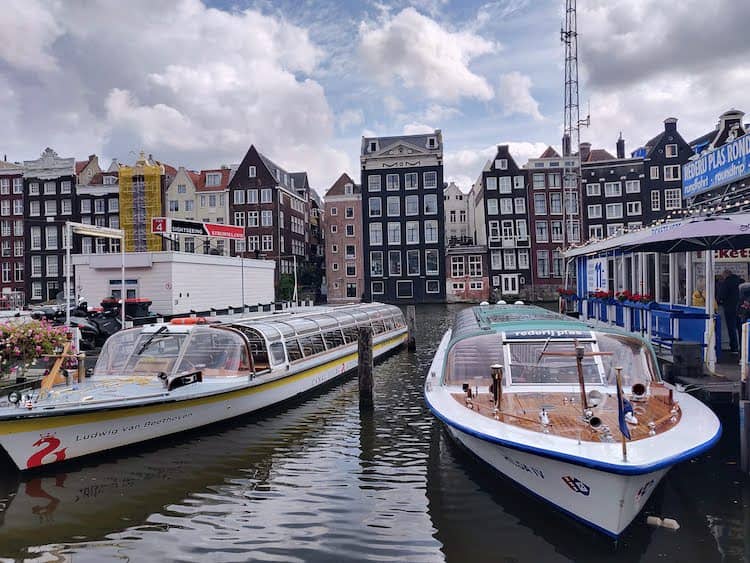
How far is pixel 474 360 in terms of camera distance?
35.9 ft

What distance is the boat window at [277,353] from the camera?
49.2ft

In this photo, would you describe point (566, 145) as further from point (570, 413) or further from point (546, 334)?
point (570, 413)

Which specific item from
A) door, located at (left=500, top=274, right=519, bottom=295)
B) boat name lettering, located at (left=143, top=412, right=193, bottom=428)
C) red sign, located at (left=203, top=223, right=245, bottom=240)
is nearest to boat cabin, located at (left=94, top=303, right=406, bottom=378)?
boat name lettering, located at (left=143, top=412, right=193, bottom=428)

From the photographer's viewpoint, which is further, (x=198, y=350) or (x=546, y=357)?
(x=198, y=350)

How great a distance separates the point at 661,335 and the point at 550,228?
5307cm

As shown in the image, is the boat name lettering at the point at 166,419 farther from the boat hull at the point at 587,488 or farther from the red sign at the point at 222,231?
the red sign at the point at 222,231

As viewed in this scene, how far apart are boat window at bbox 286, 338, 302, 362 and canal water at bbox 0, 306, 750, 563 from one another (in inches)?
142

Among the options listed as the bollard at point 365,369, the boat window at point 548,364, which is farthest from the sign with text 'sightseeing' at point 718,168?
the bollard at point 365,369

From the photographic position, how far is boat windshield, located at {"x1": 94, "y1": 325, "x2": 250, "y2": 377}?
44.2 feet

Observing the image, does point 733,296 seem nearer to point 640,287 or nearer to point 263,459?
point 640,287

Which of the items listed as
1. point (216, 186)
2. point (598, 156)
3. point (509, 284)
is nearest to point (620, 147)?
point (598, 156)

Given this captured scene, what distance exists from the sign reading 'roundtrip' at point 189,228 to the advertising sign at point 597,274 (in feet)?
85.4

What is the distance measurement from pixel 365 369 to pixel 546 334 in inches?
234

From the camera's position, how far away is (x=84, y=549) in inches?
297
